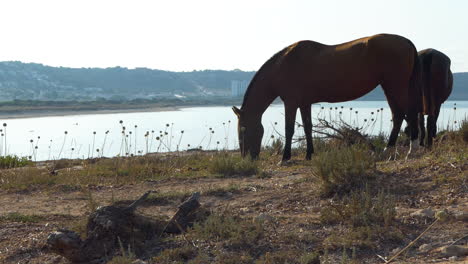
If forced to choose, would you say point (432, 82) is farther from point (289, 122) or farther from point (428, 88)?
point (289, 122)

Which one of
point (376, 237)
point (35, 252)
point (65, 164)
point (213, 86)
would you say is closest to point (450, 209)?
point (376, 237)

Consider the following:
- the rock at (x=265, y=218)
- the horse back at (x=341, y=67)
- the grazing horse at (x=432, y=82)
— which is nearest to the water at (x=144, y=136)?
the grazing horse at (x=432, y=82)

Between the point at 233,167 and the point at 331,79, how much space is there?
222cm

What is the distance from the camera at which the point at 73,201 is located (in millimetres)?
7520

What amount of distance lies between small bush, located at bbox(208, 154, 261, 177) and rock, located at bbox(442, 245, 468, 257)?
4669 mm

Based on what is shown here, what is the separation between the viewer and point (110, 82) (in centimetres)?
13875

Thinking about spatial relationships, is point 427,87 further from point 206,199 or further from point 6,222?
point 6,222

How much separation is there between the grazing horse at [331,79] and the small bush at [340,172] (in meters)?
2.85

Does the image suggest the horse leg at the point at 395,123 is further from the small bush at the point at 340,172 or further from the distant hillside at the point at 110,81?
the distant hillside at the point at 110,81

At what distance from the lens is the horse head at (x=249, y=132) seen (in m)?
10.6

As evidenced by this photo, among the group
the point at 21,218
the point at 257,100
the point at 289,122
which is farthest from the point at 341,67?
the point at 21,218

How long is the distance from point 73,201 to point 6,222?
4.11 feet

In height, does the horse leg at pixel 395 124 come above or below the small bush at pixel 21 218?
above

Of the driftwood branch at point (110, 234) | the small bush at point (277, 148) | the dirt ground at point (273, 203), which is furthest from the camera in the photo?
the small bush at point (277, 148)
